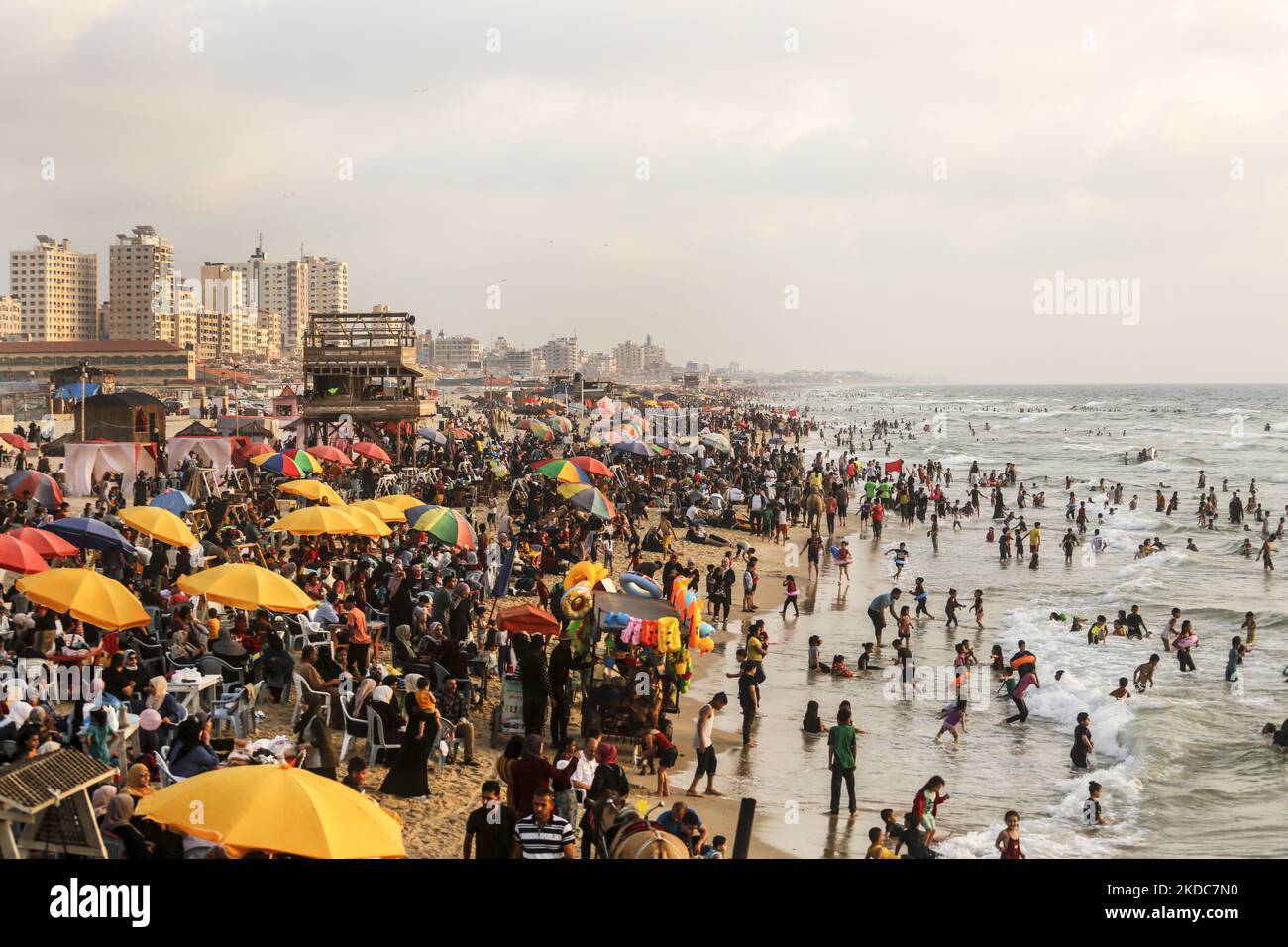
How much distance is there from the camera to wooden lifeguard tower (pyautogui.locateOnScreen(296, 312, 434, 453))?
3656cm

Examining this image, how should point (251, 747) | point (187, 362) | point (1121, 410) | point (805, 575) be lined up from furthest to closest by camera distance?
1. point (1121, 410)
2. point (187, 362)
3. point (805, 575)
4. point (251, 747)

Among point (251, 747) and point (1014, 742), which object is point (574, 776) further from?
point (1014, 742)

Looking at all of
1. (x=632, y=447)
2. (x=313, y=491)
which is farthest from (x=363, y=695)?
(x=632, y=447)

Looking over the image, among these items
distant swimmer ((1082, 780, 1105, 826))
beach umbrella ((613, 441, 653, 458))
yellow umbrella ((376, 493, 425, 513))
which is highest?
beach umbrella ((613, 441, 653, 458))

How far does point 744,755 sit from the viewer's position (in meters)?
13.0

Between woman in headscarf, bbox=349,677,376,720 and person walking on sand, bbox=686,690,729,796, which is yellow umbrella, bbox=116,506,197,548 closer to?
woman in headscarf, bbox=349,677,376,720

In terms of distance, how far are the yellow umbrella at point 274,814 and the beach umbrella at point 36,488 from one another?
15.9m

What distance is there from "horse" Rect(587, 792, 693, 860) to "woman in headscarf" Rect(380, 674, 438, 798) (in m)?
1.92

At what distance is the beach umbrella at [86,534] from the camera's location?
1352cm

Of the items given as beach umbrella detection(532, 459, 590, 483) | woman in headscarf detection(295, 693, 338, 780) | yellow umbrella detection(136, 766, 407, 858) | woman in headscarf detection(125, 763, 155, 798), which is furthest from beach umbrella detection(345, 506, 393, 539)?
yellow umbrella detection(136, 766, 407, 858)
